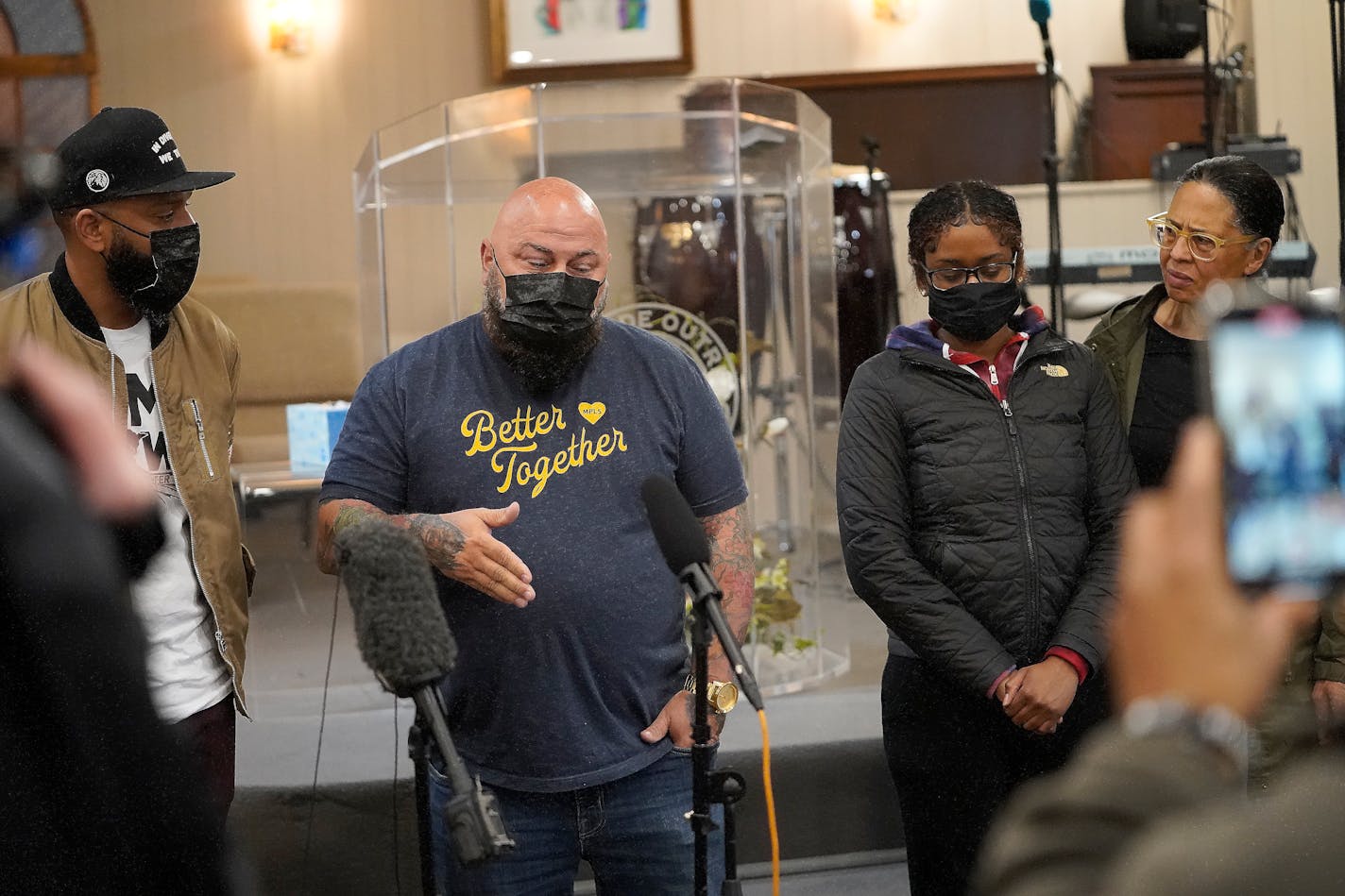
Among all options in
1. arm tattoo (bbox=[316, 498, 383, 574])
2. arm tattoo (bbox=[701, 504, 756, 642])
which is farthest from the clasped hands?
arm tattoo (bbox=[316, 498, 383, 574])

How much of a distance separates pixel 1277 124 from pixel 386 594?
6753mm

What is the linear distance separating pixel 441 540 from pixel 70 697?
3.24ft

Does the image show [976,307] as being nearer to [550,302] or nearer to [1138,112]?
[550,302]

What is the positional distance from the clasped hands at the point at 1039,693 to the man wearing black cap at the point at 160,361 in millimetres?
1174

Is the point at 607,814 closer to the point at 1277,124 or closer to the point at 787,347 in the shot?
the point at 787,347

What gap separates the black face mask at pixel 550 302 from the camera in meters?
2.06

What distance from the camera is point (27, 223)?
1090 mm

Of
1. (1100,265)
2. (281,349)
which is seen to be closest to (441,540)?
(1100,265)

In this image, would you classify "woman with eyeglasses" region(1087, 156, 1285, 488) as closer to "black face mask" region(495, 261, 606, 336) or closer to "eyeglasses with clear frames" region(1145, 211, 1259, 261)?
"eyeglasses with clear frames" region(1145, 211, 1259, 261)

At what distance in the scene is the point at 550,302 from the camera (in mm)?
2076

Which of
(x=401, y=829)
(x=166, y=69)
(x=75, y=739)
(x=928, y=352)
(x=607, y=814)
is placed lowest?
(x=401, y=829)

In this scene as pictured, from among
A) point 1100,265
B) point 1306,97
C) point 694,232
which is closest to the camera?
point 694,232

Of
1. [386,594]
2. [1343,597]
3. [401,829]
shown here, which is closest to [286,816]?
[401,829]

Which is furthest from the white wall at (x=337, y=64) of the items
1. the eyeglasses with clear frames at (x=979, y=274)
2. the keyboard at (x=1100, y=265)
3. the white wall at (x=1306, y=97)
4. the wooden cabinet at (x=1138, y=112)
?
the eyeglasses with clear frames at (x=979, y=274)
